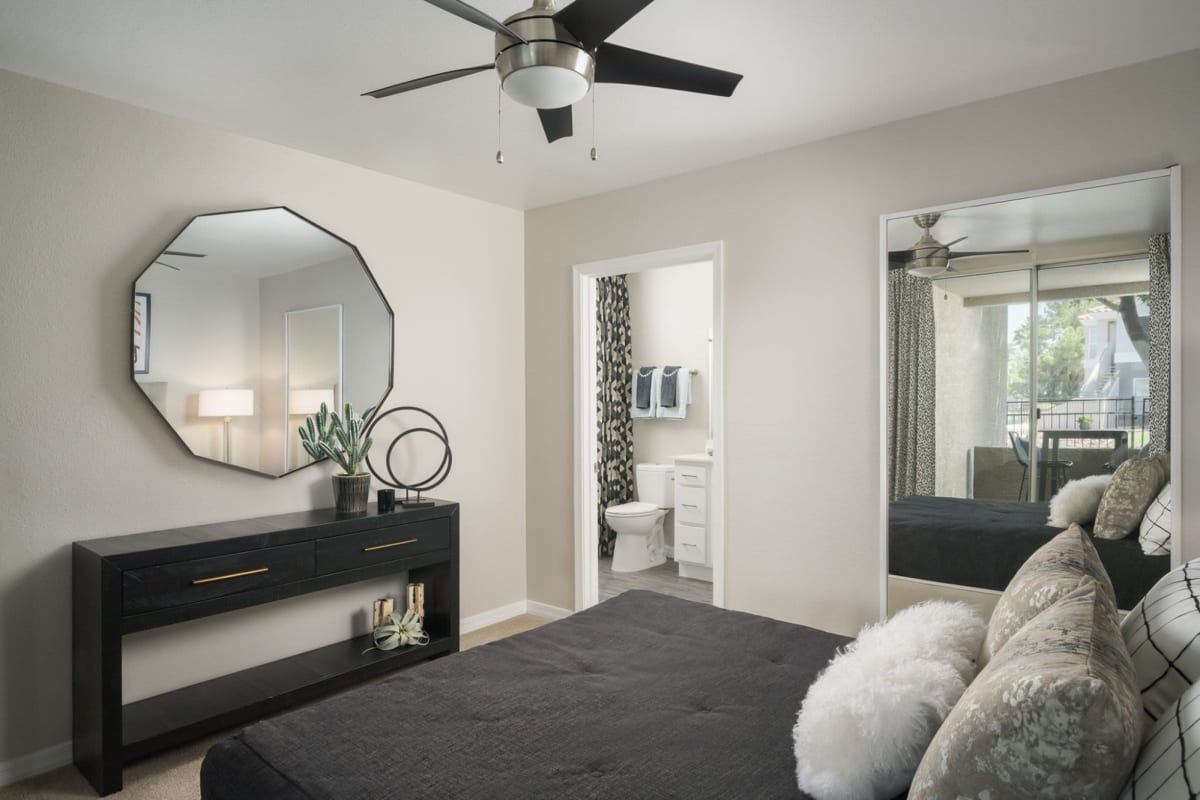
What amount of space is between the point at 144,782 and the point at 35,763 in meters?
0.46

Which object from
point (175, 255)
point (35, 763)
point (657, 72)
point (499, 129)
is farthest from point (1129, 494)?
point (35, 763)

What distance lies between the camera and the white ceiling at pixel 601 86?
7.38 ft

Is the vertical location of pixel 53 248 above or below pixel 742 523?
above

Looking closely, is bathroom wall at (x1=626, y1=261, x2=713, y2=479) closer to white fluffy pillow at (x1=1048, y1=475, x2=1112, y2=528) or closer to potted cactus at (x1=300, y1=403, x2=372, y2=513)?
potted cactus at (x1=300, y1=403, x2=372, y2=513)

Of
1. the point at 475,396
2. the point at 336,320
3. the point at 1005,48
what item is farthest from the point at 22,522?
the point at 1005,48

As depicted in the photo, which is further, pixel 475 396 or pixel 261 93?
pixel 475 396

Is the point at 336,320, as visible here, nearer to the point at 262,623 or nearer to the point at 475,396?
the point at 475,396

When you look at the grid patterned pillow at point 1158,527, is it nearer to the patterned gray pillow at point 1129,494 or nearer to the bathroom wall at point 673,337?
the patterned gray pillow at point 1129,494

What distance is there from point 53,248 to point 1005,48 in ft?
11.7

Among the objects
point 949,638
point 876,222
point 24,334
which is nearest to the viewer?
point 949,638

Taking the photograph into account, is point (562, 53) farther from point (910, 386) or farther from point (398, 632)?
point (398, 632)

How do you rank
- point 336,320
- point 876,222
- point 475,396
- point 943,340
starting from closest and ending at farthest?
point 943,340
point 876,222
point 336,320
point 475,396

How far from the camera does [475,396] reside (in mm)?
4340

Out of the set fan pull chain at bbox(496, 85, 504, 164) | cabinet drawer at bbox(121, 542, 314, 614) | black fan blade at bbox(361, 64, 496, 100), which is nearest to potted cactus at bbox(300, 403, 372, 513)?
cabinet drawer at bbox(121, 542, 314, 614)
